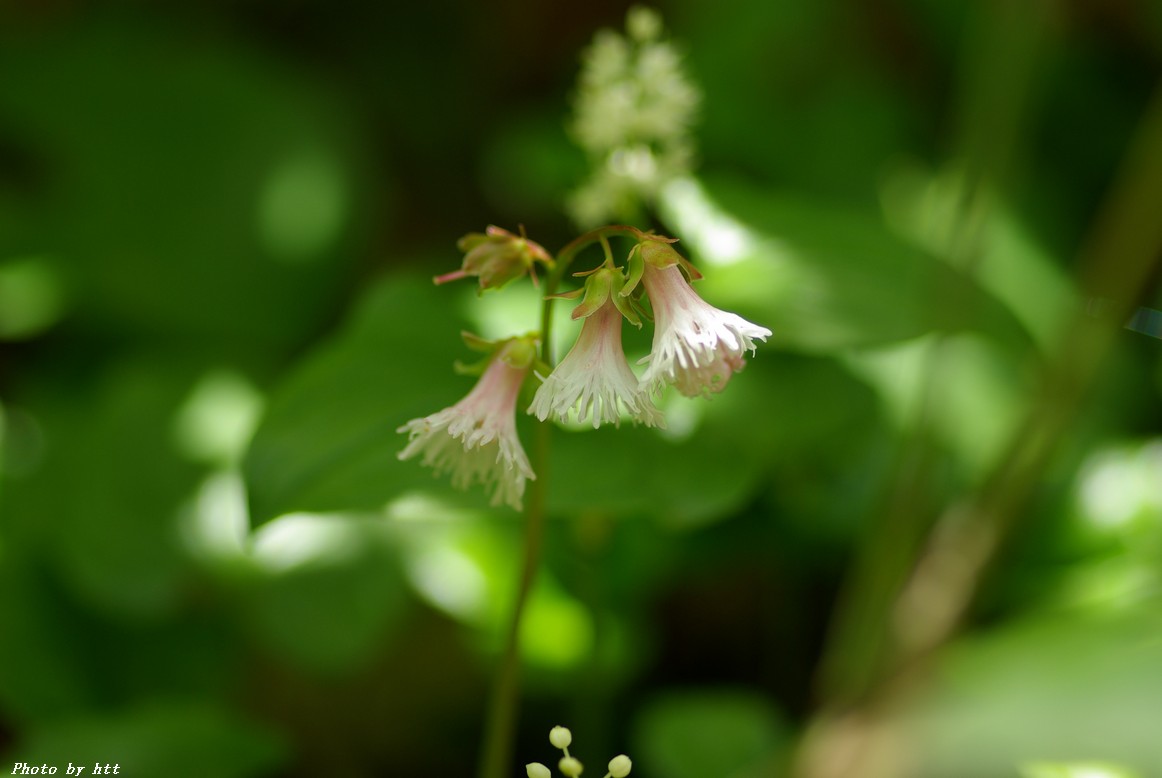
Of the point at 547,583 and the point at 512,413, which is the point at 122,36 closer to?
the point at 547,583

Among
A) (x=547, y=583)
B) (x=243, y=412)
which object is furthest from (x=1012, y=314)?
(x=243, y=412)

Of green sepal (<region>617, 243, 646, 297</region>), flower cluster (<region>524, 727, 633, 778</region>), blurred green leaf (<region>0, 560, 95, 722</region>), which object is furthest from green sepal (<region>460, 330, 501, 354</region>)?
blurred green leaf (<region>0, 560, 95, 722</region>)

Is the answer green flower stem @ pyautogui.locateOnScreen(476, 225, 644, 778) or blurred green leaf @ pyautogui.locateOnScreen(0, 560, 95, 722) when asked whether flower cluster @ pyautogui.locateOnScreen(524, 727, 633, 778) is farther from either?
blurred green leaf @ pyautogui.locateOnScreen(0, 560, 95, 722)

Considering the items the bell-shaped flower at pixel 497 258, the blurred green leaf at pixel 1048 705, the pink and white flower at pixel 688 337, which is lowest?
the blurred green leaf at pixel 1048 705

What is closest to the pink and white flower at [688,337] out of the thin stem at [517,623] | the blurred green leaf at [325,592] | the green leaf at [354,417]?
the thin stem at [517,623]

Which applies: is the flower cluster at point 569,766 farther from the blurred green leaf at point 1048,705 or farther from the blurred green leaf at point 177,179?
the blurred green leaf at point 177,179

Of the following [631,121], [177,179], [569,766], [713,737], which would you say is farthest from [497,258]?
[177,179]
